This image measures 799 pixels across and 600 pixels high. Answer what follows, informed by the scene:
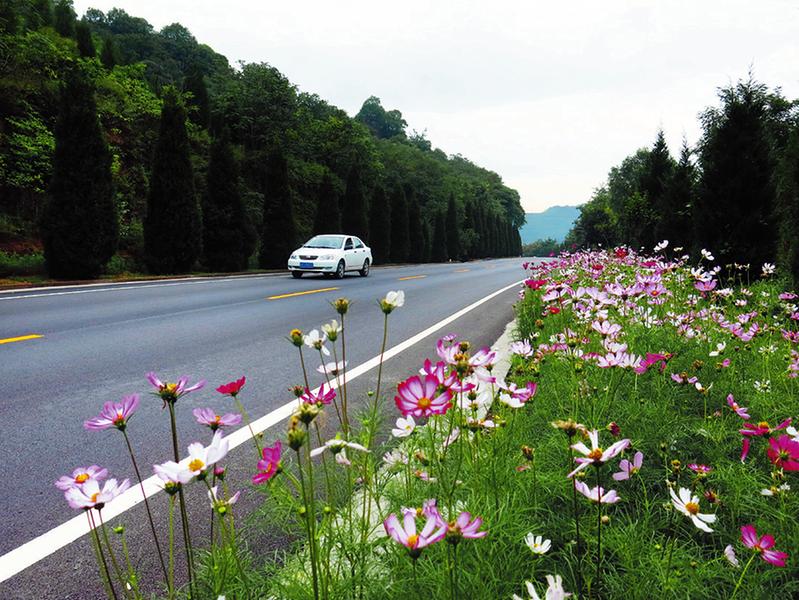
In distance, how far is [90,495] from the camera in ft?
3.63

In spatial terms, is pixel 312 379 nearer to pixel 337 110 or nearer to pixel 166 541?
pixel 166 541

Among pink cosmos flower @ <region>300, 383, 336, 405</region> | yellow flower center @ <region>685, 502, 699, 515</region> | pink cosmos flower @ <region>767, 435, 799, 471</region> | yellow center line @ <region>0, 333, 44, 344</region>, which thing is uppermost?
pink cosmos flower @ <region>300, 383, 336, 405</region>

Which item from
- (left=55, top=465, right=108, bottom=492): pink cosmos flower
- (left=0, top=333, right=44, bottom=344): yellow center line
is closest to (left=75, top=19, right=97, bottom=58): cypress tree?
(left=0, top=333, right=44, bottom=344): yellow center line

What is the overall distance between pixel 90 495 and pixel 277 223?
22.5m

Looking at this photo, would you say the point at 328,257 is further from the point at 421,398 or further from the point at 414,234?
the point at 414,234

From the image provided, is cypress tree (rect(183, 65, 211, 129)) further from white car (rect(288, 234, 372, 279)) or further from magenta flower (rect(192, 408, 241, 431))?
magenta flower (rect(192, 408, 241, 431))

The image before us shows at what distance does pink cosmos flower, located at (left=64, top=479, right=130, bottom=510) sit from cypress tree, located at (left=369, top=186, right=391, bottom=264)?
3305 cm

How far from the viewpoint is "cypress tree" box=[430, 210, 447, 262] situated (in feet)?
154

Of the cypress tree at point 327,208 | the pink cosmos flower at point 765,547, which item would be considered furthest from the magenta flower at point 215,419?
the cypress tree at point 327,208

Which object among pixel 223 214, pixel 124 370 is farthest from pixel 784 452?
pixel 223 214

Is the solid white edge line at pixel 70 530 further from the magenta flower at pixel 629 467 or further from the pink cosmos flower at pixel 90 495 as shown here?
the magenta flower at pixel 629 467

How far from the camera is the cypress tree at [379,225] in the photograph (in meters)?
34.2

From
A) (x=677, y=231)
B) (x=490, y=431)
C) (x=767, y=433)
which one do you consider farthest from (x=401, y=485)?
(x=677, y=231)

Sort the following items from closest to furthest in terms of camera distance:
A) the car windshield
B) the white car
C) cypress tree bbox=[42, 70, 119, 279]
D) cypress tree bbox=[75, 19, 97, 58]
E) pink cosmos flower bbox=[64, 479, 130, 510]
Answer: pink cosmos flower bbox=[64, 479, 130, 510], cypress tree bbox=[42, 70, 119, 279], the white car, the car windshield, cypress tree bbox=[75, 19, 97, 58]
